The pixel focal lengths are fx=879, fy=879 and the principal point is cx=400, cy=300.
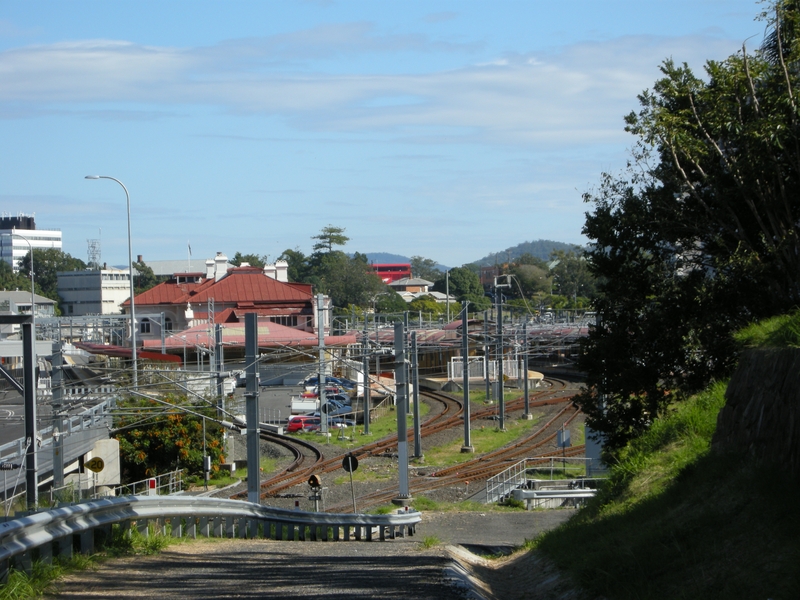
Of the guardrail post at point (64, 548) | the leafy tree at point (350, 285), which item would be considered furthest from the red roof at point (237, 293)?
the guardrail post at point (64, 548)

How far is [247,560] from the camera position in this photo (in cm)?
909

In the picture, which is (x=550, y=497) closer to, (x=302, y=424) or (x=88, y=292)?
(x=302, y=424)

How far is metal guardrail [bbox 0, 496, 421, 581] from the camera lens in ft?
21.6

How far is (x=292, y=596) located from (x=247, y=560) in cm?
221

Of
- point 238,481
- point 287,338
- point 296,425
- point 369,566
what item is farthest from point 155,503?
point 287,338

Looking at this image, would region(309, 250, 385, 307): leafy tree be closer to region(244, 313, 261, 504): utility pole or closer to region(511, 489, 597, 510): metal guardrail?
region(511, 489, 597, 510): metal guardrail

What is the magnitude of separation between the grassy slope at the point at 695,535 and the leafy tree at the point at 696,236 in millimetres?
3865

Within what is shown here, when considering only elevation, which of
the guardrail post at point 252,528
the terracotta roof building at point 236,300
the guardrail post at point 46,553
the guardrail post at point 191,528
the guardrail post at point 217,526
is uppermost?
the terracotta roof building at point 236,300

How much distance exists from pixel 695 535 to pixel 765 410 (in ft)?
5.31

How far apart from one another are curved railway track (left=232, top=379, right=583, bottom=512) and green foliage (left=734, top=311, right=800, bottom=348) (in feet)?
49.2

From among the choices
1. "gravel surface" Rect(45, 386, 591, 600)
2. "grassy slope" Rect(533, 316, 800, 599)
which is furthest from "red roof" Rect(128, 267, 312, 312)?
"grassy slope" Rect(533, 316, 800, 599)

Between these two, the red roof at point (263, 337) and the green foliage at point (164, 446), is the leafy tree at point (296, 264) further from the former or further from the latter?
the green foliage at point (164, 446)

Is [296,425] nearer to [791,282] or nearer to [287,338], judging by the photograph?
[287,338]

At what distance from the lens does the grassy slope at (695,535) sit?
688cm
